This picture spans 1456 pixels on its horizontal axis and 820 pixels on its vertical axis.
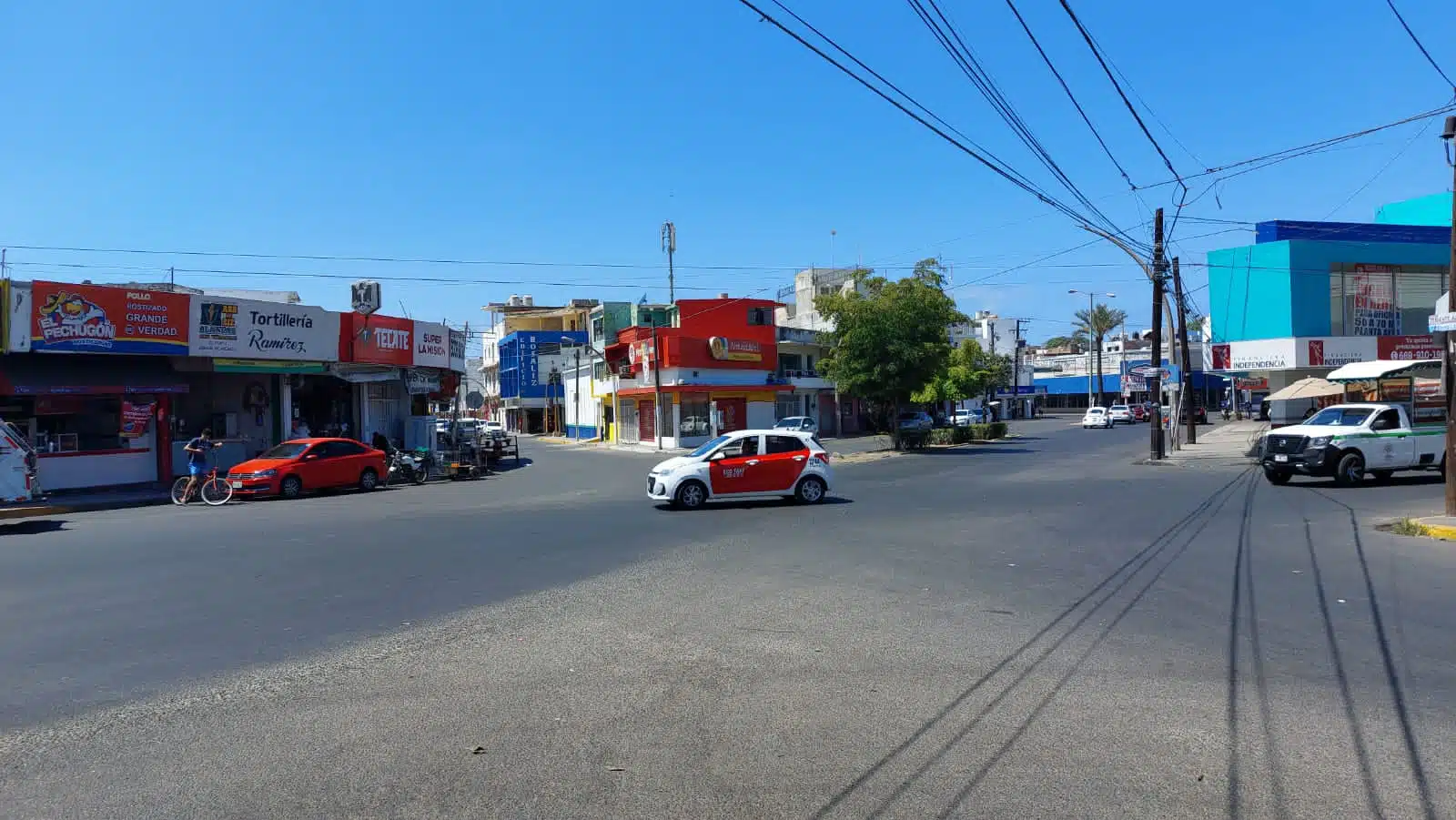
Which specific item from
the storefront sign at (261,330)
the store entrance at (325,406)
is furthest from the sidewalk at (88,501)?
the store entrance at (325,406)

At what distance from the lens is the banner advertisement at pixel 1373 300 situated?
41.4 m

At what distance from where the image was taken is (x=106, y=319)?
2544 centimetres

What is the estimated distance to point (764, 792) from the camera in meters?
4.86

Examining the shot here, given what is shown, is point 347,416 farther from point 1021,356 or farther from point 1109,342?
point 1109,342

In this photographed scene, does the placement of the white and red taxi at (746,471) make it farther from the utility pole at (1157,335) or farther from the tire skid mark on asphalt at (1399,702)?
the utility pole at (1157,335)

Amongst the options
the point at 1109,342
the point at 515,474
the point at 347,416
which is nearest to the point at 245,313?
the point at 347,416

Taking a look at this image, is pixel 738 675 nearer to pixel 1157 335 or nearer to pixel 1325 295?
pixel 1157 335

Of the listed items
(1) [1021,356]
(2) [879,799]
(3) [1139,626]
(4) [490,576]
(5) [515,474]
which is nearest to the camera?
(2) [879,799]

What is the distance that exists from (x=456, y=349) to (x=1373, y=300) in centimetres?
3853

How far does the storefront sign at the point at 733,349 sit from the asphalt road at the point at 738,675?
37.1m

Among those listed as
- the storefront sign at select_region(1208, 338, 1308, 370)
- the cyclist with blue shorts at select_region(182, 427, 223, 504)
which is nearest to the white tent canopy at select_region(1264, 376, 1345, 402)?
the storefront sign at select_region(1208, 338, 1308, 370)

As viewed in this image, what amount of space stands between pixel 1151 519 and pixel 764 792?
13.3m

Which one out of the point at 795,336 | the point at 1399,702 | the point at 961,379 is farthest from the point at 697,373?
the point at 1399,702

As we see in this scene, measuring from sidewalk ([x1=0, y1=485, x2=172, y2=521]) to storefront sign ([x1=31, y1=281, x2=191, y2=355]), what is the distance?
3.68m
